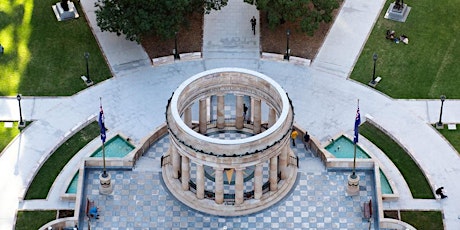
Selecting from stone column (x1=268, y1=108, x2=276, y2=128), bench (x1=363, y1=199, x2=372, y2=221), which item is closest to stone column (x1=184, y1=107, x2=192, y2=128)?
stone column (x1=268, y1=108, x2=276, y2=128)

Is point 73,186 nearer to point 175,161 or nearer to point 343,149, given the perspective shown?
A: point 175,161

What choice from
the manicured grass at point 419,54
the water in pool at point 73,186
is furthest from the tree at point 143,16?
the manicured grass at point 419,54

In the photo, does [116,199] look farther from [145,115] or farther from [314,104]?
[314,104]

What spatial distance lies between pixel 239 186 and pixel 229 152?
15.9 feet

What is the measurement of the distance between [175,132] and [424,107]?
101 feet

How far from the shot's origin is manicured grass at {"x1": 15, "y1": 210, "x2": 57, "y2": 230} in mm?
114062

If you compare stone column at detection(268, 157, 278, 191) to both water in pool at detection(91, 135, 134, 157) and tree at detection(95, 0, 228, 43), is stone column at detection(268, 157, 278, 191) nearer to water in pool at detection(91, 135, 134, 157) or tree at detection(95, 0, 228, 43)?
water in pool at detection(91, 135, 134, 157)

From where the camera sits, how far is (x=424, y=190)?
11825cm

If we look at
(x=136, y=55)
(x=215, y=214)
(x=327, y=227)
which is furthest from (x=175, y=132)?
(x=136, y=55)

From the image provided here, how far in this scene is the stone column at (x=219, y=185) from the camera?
11144 cm

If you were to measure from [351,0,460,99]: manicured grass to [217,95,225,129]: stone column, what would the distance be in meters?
18.0

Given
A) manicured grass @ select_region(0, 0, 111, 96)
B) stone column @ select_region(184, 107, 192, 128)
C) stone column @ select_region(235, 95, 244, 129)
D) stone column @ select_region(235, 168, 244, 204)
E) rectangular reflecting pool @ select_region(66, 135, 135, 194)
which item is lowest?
stone column @ select_region(235, 168, 244, 204)

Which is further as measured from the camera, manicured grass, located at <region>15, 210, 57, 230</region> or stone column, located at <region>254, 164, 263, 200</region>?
manicured grass, located at <region>15, 210, 57, 230</region>

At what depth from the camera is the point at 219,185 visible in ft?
370
